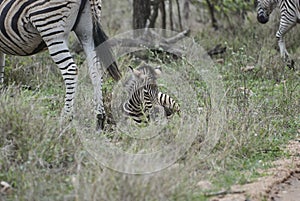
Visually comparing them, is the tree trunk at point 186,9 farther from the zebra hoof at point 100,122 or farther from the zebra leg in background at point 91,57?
the zebra hoof at point 100,122

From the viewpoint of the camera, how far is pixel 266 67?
10555mm

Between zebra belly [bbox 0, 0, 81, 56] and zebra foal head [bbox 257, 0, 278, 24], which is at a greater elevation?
zebra belly [bbox 0, 0, 81, 56]

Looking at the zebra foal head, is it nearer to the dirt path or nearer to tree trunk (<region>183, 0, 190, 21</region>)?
tree trunk (<region>183, 0, 190, 21</region>)

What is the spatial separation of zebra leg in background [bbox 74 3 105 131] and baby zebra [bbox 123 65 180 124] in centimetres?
75

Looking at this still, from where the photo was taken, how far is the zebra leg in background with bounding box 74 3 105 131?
7.11 m

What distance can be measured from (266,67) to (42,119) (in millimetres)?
5598

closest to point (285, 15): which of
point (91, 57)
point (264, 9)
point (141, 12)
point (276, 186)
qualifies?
point (264, 9)

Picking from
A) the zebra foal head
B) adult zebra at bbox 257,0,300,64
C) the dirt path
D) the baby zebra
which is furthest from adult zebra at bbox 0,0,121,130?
the zebra foal head

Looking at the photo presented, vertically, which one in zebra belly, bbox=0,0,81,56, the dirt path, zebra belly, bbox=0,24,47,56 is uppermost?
zebra belly, bbox=0,0,81,56

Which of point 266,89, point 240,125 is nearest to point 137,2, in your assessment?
point 266,89

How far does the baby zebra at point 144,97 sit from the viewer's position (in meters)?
8.05

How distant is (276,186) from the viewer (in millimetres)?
5766

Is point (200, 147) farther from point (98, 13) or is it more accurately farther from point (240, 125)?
point (98, 13)

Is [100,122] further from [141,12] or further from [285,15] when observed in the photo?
[285,15]
